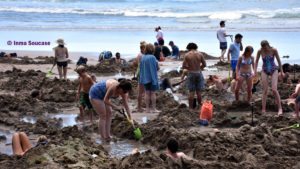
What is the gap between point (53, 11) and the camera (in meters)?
59.9

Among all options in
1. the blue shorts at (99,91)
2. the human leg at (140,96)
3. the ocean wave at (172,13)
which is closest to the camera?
the blue shorts at (99,91)

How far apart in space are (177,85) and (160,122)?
19.1ft

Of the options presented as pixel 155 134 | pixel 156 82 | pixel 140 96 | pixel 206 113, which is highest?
pixel 156 82

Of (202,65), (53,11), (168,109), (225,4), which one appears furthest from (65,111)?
(225,4)

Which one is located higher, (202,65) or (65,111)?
(202,65)

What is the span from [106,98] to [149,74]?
374 cm

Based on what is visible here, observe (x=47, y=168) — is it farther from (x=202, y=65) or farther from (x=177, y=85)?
(x=177, y=85)

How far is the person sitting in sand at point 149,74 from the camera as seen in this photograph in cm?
1491

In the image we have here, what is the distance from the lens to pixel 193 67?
1472 cm

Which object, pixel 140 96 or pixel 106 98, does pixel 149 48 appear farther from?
pixel 106 98

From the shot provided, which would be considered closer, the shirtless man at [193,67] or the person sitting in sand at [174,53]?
the shirtless man at [193,67]

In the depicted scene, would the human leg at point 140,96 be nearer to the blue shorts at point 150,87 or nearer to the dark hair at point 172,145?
the blue shorts at point 150,87

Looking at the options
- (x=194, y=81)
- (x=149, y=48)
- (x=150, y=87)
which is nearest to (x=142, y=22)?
(x=150, y=87)

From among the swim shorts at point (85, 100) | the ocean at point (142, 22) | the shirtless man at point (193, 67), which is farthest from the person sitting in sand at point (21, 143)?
the ocean at point (142, 22)
